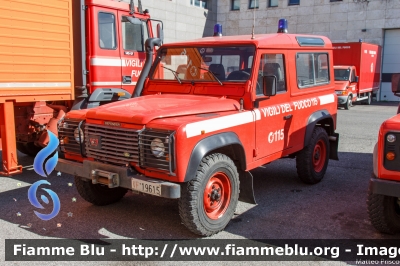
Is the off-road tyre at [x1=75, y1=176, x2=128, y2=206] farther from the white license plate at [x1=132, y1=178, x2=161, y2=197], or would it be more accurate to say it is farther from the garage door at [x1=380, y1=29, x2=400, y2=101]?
the garage door at [x1=380, y1=29, x2=400, y2=101]

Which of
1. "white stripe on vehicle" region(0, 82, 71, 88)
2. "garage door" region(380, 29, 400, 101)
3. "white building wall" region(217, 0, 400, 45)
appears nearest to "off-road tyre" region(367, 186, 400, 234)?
"white stripe on vehicle" region(0, 82, 71, 88)

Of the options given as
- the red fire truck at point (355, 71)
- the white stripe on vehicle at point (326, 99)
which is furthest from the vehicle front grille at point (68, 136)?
the red fire truck at point (355, 71)

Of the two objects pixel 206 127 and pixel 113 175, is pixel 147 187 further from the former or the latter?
pixel 206 127

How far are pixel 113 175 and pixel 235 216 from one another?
1696mm

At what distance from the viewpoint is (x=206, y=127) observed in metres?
4.37

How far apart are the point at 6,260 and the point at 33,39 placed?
371 cm

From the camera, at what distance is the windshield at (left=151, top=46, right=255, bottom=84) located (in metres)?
5.27

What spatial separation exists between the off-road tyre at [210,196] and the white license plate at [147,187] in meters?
0.31

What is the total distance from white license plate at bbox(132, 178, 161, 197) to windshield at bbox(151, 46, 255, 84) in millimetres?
1818

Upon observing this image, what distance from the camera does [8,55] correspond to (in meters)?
6.23

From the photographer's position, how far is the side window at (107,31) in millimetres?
7332

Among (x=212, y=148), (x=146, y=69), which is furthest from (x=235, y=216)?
(x=146, y=69)

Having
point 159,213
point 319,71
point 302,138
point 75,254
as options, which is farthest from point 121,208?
point 319,71

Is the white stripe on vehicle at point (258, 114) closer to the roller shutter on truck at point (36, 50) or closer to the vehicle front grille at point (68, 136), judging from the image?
the vehicle front grille at point (68, 136)
